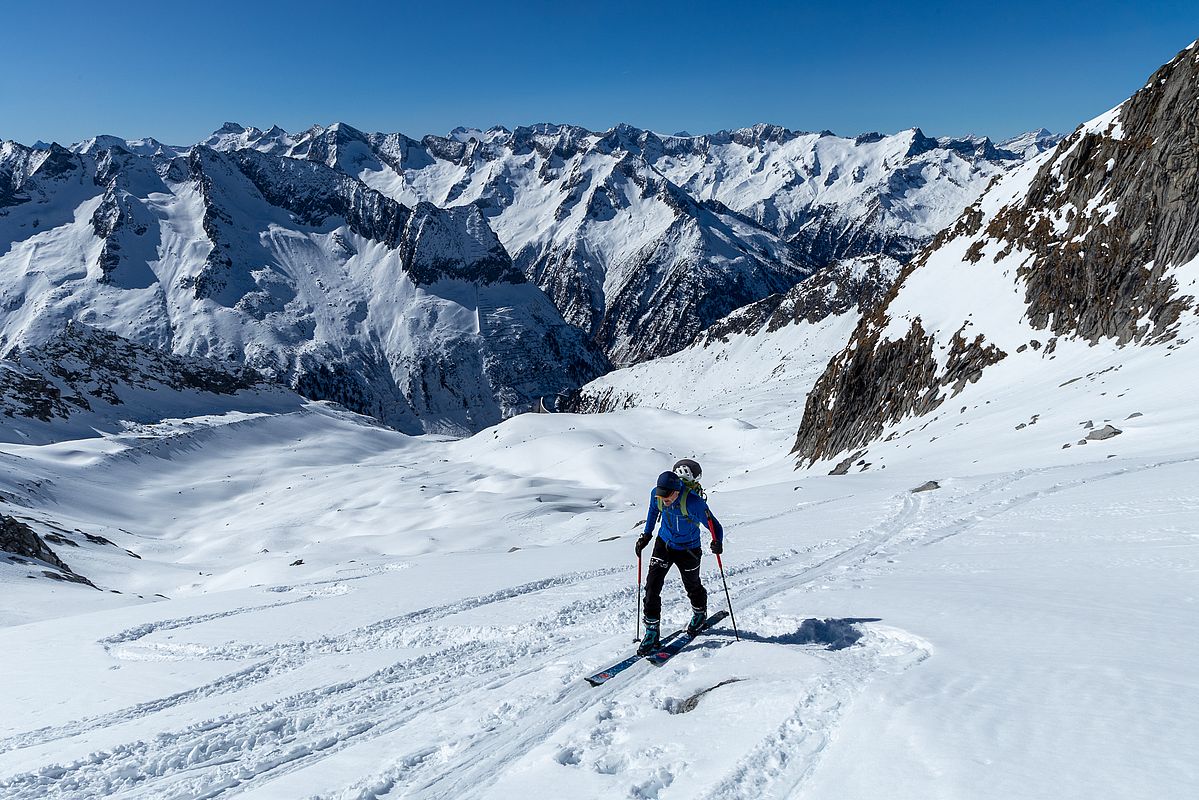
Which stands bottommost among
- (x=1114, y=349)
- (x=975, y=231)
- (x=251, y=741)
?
(x=251, y=741)

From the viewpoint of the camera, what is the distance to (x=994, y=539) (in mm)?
12680

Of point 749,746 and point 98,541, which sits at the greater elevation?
point 98,541

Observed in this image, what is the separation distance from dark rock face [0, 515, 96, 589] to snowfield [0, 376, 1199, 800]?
865cm

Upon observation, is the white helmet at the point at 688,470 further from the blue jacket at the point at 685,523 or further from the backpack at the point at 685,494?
the blue jacket at the point at 685,523

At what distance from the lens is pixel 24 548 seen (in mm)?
30250

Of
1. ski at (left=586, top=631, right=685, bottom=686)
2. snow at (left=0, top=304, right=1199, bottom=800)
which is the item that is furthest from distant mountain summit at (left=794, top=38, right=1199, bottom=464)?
ski at (left=586, top=631, right=685, bottom=686)

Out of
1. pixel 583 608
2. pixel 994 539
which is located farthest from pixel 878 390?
pixel 583 608

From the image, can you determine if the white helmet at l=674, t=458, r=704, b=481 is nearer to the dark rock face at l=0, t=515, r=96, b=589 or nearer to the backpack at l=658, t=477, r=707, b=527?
the backpack at l=658, t=477, r=707, b=527

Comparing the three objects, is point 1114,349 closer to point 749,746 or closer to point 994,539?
point 994,539

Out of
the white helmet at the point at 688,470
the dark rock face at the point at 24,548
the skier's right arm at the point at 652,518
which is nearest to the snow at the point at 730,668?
the skier's right arm at the point at 652,518

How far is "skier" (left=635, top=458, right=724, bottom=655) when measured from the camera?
882 centimetres

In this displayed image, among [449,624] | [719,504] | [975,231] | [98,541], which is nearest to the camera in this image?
[449,624]

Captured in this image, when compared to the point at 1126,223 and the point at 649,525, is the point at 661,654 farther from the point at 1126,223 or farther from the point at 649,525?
the point at 1126,223

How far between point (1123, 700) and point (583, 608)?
23.5 ft
